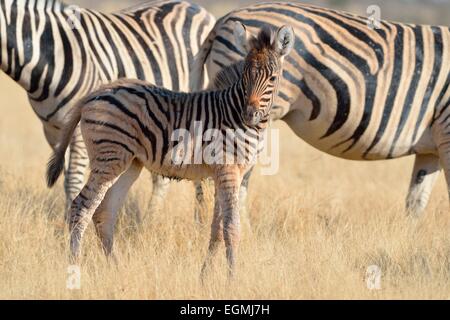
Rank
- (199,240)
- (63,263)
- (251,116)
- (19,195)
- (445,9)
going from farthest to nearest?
1. (445,9)
2. (19,195)
3. (199,240)
4. (63,263)
5. (251,116)

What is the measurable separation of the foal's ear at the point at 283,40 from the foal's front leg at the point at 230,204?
0.97m

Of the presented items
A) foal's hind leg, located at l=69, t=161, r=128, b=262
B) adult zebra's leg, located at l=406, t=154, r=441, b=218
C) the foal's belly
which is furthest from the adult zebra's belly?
foal's hind leg, located at l=69, t=161, r=128, b=262

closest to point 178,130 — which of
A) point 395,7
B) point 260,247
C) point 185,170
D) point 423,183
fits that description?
point 185,170

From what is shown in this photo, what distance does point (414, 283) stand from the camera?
6.42 metres

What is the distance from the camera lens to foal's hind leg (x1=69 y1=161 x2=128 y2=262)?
6.61 metres

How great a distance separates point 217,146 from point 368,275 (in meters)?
1.54

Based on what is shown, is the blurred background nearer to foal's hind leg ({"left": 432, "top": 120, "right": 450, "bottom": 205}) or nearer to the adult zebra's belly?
the adult zebra's belly

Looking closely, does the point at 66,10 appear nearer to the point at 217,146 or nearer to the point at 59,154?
the point at 59,154

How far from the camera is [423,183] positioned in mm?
8719

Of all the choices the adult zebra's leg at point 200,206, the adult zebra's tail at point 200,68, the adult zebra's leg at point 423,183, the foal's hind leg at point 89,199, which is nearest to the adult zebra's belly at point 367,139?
the adult zebra's leg at point 423,183

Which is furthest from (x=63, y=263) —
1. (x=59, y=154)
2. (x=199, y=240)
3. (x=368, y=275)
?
(x=368, y=275)

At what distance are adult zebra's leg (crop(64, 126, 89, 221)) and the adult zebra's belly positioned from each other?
6.44 feet

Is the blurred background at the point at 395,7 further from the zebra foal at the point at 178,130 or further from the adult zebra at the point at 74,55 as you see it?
the zebra foal at the point at 178,130

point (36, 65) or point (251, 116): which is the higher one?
point (36, 65)
